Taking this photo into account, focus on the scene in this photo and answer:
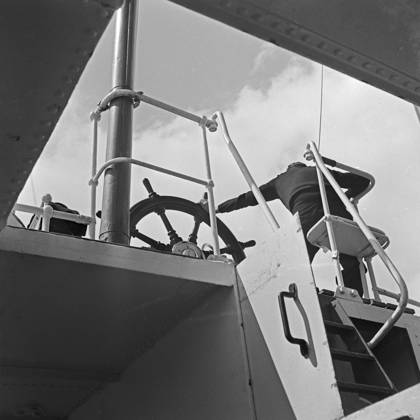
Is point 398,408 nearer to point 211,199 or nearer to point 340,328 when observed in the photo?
point 340,328

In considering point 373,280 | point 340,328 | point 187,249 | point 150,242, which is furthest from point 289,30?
point 150,242

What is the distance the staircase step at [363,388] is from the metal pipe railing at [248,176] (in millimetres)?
946

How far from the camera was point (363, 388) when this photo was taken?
8.53 feet

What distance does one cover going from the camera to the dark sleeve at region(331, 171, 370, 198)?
4250 mm

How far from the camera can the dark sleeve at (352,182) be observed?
13.9 ft

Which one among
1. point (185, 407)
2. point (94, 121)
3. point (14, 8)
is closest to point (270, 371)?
point (185, 407)

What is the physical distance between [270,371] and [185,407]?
73cm

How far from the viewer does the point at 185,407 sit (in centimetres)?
318

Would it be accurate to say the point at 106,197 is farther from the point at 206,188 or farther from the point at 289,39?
the point at 289,39

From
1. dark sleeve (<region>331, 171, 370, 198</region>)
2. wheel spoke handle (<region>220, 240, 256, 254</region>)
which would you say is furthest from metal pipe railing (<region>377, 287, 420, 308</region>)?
wheel spoke handle (<region>220, 240, 256, 254</region>)

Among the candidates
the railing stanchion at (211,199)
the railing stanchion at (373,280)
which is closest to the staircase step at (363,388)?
the railing stanchion at (211,199)

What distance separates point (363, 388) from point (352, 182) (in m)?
1.96

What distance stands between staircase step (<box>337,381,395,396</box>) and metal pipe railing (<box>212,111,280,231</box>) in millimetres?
946

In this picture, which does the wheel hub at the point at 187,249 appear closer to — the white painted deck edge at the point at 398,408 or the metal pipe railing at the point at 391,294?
the metal pipe railing at the point at 391,294
